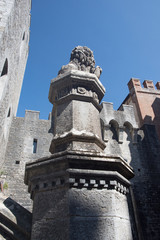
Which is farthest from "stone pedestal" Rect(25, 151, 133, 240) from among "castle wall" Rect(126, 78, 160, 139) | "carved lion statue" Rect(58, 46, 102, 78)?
"castle wall" Rect(126, 78, 160, 139)

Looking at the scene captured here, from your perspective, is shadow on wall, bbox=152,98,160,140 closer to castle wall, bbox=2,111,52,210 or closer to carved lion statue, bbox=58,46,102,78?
castle wall, bbox=2,111,52,210

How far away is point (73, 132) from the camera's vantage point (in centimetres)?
242

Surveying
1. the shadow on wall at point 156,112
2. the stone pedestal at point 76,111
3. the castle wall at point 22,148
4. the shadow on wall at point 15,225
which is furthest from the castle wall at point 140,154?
the shadow on wall at point 15,225

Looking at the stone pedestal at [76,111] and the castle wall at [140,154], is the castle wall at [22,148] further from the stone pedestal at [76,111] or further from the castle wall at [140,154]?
the stone pedestal at [76,111]

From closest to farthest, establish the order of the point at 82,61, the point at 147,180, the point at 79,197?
the point at 79,197
the point at 82,61
the point at 147,180

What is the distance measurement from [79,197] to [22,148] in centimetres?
968

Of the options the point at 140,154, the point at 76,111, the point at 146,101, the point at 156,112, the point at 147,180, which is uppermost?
the point at 146,101

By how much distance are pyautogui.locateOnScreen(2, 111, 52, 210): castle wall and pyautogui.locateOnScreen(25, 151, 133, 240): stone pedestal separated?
8145 mm

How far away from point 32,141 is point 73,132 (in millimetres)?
9433

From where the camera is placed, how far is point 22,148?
35.7 feet

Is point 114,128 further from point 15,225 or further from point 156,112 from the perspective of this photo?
point 15,225

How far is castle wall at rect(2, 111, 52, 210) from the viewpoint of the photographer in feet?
31.2

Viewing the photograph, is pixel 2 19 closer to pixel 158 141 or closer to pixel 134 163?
pixel 134 163

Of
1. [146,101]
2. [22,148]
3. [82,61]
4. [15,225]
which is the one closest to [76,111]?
[82,61]
